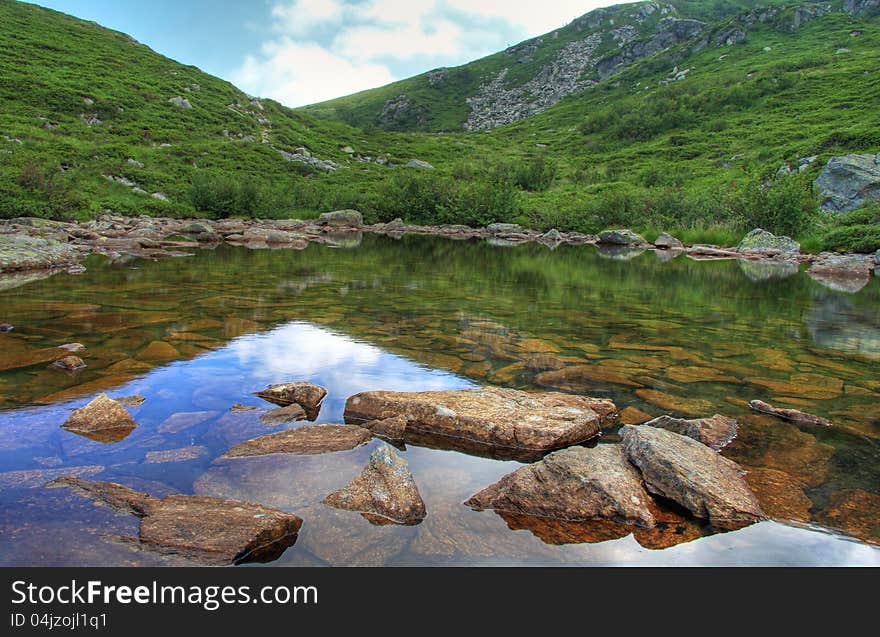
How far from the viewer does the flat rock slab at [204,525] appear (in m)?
4.02

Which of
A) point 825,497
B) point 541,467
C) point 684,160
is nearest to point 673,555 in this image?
point 541,467

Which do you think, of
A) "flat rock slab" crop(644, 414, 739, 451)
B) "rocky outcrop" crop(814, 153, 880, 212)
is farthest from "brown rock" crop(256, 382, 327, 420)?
"rocky outcrop" crop(814, 153, 880, 212)

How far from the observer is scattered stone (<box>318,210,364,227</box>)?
2361 inches

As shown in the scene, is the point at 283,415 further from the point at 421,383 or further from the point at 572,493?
the point at 572,493

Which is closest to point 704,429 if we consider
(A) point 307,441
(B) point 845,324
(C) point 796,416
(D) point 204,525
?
(C) point 796,416

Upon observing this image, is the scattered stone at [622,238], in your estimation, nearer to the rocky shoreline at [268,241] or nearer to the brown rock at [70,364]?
the rocky shoreline at [268,241]

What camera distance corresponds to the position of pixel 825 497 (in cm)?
518

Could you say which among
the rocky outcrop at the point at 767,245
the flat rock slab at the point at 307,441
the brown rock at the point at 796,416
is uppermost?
the rocky outcrop at the point at 767,245

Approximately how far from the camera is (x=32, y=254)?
2133 centimetres

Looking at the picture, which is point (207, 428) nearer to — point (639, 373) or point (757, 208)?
point (639, 373)

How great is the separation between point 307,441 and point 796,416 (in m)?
6.36

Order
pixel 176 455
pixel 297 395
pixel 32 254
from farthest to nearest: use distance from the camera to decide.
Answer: pixel 32 254 < pixel 297 395 < pixel 176 455

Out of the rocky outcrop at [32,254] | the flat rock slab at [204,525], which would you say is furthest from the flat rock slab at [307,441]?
the rocky outcrop at [32,254]

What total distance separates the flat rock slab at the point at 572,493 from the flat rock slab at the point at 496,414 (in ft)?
3.26
